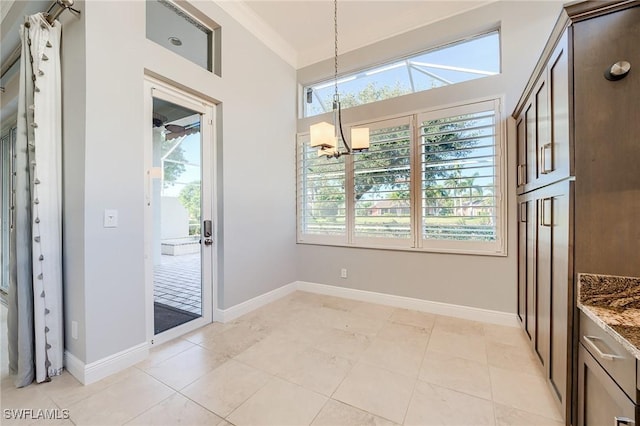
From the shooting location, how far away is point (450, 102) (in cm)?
302

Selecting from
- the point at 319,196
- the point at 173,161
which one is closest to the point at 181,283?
the point at 173,161

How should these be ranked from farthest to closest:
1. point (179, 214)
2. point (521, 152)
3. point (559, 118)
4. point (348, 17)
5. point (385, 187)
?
point (385, 187)
point (348, 17)
point (179, 214)
point (521, 152)
point (559, 118)

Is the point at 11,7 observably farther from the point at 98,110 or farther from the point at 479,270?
the point at 479,270

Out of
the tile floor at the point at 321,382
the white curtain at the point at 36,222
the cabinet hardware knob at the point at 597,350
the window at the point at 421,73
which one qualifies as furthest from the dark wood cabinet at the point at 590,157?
the white curtain at the point at 36,222

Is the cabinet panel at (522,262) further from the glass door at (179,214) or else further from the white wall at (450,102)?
the glass door at (179,214)

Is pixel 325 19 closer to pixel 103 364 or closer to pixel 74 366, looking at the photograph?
pixel 103 364

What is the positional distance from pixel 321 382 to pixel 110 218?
2.03 meters

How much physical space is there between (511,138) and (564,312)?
198 cm

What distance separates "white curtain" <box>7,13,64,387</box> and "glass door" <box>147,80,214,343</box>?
2.05 feet

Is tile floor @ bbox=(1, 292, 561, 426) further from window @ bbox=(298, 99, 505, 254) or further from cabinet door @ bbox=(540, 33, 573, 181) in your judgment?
cabinet door @ bbox=(540, 33, 573, 181)

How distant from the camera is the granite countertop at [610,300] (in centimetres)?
107

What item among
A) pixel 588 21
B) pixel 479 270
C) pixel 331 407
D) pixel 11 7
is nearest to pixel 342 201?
pixel 479 270

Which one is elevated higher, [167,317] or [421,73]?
[421,73]

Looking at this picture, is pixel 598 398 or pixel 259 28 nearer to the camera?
pixel 598 398
